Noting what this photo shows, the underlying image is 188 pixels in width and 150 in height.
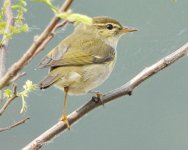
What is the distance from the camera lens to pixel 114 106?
3706cm

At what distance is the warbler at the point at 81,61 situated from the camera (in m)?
4.00

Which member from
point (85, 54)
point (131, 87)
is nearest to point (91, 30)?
point (85, 54)

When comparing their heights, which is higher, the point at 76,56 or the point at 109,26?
the point at 109,26

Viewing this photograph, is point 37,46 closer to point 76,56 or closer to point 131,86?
point 131,86

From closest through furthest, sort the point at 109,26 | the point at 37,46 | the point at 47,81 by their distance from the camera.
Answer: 1. the point at 37,46
2. the point at 47,81
3. the point at 109,26

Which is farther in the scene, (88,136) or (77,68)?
(88,136)

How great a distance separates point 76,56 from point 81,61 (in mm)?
65

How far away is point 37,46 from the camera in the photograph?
2160 millimetres

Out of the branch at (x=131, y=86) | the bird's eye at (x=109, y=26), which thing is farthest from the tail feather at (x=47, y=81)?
the bird's eye at (x=109, y=26)

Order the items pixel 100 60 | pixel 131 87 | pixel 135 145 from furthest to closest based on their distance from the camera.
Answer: pixel 135 145, pixel 100 60, pixel 131 87

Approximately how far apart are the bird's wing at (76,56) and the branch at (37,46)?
152cm

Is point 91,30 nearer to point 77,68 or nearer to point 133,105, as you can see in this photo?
point 77,68

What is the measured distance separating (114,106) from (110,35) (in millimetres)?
32146

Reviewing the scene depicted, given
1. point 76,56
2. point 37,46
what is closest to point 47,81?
point 76,56
